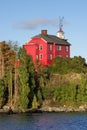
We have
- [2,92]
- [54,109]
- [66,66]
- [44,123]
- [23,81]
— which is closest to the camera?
[44,123]

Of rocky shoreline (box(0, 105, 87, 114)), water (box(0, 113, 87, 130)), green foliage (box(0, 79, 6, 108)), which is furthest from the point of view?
green foliage (box(0, 79, 6, 108))

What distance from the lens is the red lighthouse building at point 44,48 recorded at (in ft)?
416

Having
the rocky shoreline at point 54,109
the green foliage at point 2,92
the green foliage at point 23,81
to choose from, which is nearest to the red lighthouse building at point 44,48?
the green foliage at point 23,81

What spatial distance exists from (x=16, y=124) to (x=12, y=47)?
57957mm

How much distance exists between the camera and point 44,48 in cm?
12756

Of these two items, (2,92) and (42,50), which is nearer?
(2,92)

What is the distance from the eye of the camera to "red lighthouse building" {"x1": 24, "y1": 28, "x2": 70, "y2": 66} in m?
127

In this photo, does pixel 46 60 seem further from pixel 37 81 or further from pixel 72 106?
pixel 72 106

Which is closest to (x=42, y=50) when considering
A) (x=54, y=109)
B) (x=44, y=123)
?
(x=54, y=109)

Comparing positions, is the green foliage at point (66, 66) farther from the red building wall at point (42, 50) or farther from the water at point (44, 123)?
the water at point (44, 123)

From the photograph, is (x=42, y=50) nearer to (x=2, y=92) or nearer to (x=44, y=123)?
(x=2, y=92)

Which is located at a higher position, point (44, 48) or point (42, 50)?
point (44, 48)

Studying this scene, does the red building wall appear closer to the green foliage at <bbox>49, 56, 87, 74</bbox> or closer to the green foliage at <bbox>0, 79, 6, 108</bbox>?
the green foliage at <bbox>49, 56, 87, 74</bbox>

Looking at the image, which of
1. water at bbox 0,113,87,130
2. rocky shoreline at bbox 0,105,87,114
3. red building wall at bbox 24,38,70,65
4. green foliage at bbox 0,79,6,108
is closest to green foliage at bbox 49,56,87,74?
red building wall at bbox 24,38,70,65
